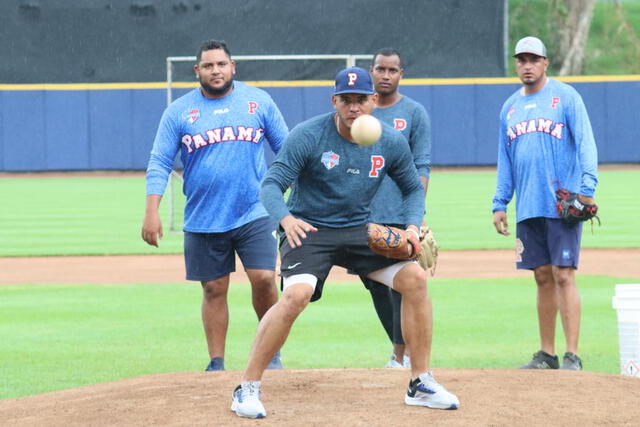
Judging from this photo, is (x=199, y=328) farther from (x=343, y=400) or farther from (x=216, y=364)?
(x=343, y=400)

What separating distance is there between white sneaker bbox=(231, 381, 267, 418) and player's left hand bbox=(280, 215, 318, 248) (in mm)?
768

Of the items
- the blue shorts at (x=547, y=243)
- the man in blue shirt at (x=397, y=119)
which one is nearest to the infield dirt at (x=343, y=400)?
the man in blue shirt at (x=397, y=119)

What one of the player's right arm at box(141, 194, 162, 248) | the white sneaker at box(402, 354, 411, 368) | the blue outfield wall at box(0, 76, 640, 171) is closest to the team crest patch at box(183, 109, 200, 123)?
the player's right arm at box(141, 194, 162, 248)

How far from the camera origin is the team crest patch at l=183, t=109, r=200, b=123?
313 inches

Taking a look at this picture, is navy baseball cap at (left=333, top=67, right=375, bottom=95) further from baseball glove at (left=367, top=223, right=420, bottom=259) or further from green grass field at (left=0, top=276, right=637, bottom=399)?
green grass field at (left=0, top=276, right=637, bottom=399)

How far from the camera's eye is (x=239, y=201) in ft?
26.4

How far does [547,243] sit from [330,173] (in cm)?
246

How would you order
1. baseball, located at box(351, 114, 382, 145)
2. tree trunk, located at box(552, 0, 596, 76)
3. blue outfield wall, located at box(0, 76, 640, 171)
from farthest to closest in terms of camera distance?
tree trunk, located at box(552, 0, 596, 76), blue outfield wall, located at box(0, 76, 640, 171), baseball, located at box(351, 114, 382, 145)

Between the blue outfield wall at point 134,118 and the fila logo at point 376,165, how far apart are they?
95.9 feet

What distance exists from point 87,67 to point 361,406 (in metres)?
32.2

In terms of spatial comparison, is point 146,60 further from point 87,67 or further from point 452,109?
point 452,109

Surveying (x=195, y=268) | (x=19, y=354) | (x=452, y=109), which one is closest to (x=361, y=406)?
(x=195, y=268)

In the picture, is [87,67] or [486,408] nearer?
[486,408]

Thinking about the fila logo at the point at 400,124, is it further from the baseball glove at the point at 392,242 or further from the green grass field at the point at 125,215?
the green grass field at the point at 125,215
